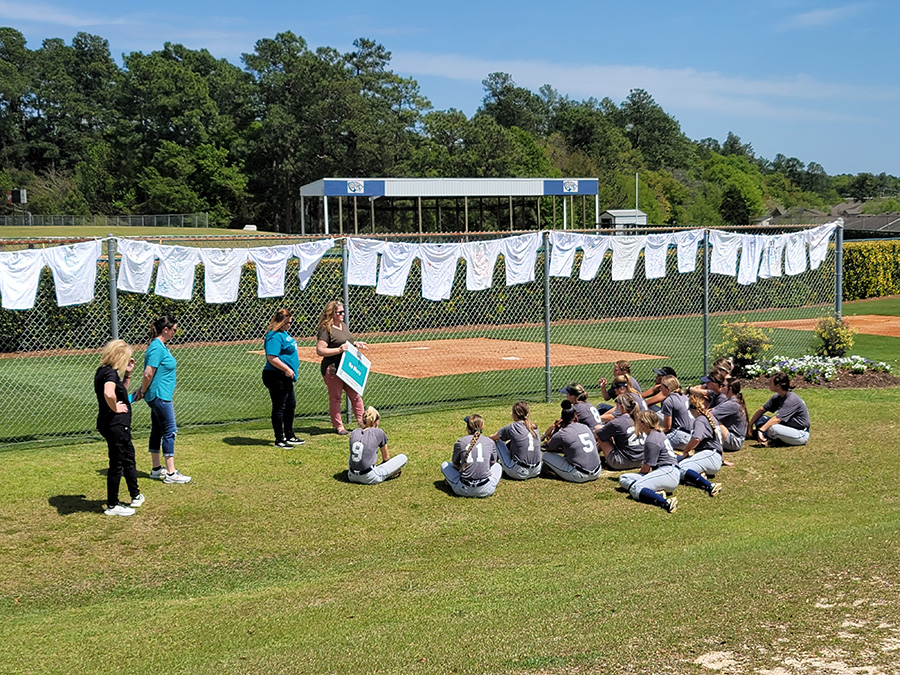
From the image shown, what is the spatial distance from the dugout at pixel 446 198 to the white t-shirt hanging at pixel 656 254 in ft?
82.3

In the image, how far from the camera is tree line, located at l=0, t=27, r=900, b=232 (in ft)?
257

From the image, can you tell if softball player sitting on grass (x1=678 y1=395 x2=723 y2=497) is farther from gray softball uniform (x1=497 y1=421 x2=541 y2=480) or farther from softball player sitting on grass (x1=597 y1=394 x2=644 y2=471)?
gray softball uniform (x1=497 y1=421 x2=541 y2=480)

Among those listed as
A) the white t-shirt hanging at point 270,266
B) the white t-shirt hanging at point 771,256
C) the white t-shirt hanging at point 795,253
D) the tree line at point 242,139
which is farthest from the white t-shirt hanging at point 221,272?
the tree line at point 242,139

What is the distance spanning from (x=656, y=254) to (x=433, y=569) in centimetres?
945

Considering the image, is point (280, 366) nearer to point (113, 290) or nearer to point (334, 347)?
point (334, 347)

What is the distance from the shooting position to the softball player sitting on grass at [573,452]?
962 centimetres

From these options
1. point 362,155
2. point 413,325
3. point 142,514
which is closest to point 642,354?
point 413,325

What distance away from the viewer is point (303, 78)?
8244 centimetres

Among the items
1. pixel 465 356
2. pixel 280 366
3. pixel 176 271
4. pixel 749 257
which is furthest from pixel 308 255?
pixel 749 257

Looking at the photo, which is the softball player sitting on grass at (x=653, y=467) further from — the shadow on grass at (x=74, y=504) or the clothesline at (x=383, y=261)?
the shadow on grass at (x=74, y=504)

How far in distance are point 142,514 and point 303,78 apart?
78881 millimetres

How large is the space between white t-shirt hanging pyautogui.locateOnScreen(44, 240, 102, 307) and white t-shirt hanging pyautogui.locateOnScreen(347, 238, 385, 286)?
3.36 m

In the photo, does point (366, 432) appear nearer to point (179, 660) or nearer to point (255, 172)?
point (179, 660)

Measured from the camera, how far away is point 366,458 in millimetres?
9430
